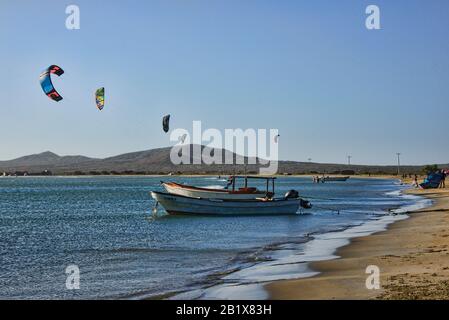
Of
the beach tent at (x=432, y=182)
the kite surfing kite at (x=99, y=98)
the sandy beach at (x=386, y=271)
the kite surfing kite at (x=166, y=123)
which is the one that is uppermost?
the kite surfing kite at (x=99, y=98)

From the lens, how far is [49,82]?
32.6m

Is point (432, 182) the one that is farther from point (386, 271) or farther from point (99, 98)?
point (386, 271)

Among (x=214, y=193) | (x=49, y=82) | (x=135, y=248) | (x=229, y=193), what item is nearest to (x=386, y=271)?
(x=135, y=248)

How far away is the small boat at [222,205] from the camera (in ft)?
123

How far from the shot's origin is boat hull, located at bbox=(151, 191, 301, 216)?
37.5m

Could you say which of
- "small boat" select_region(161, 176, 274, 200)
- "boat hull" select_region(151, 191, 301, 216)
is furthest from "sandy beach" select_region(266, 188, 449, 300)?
"small boat" select_region(161, 176, 274, 200)

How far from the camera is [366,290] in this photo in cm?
1189

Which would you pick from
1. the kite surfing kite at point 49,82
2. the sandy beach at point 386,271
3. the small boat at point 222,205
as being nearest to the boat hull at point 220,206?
the small boat at point 222,205

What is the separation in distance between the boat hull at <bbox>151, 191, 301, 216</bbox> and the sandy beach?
15.2 metres

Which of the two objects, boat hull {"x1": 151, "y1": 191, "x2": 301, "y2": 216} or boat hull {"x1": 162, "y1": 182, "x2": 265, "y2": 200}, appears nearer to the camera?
boat hull {"x1": 151, "y1": 191, "x2": 301, "y2": 216}

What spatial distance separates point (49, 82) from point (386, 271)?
23.4m

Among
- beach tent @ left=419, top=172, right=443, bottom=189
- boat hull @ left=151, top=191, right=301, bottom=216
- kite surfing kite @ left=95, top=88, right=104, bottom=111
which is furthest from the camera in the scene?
beach tent @ left=419, top=172, right=443, bottom=189

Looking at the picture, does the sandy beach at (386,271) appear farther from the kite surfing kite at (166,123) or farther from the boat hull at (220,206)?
the kite surfing kite at (166,123)

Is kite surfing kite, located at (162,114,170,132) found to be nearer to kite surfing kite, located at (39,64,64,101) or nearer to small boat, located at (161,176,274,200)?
small boat, located at (161,176,274,200)
